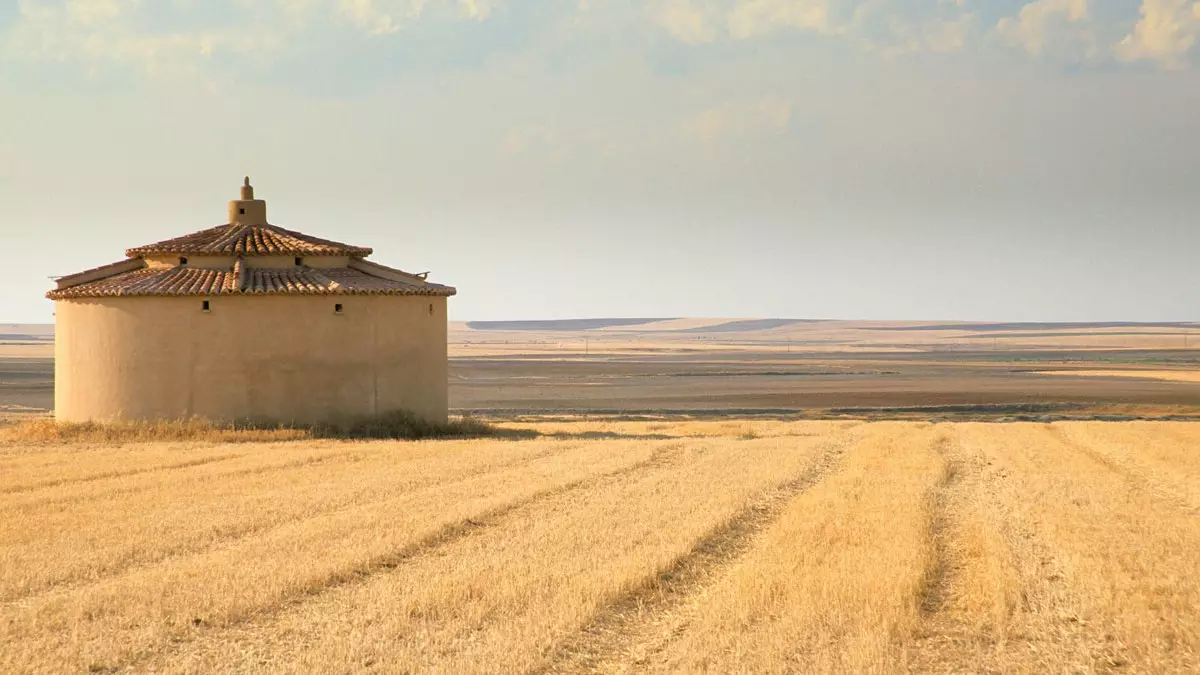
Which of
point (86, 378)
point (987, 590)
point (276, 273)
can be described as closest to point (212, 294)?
point (276, 273)

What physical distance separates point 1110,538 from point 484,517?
7304 mm

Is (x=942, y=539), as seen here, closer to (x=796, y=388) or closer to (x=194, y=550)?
(x=194, y=550)

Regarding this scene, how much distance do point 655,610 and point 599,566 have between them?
1706 mm

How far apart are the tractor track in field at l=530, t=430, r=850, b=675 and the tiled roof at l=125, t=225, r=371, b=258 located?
1849 cm

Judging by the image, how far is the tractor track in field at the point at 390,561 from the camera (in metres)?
10.6

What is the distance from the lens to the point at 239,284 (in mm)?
30203

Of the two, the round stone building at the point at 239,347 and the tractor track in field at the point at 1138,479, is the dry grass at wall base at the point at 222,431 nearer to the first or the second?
the round stone building at the point at 239,347

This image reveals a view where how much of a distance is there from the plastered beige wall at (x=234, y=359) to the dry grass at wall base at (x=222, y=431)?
10.2 inches

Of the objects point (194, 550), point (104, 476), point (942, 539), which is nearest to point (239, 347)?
point (104, 476)

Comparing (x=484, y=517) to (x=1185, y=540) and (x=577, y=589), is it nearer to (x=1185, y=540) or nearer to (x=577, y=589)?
(x=577, y=589)

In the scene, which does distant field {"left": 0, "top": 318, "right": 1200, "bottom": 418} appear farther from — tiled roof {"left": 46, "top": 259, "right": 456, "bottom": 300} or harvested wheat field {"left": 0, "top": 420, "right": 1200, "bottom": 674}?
harvested wheat field {"left": 0, "top": 420, "right": 1200, "bottom": 674}

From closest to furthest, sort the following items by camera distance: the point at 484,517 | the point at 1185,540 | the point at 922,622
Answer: the point at 922,622, the point at 1185,540, the point at 484,517

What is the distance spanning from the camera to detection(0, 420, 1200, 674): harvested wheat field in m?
10.2

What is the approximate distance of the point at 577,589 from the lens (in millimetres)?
12133
